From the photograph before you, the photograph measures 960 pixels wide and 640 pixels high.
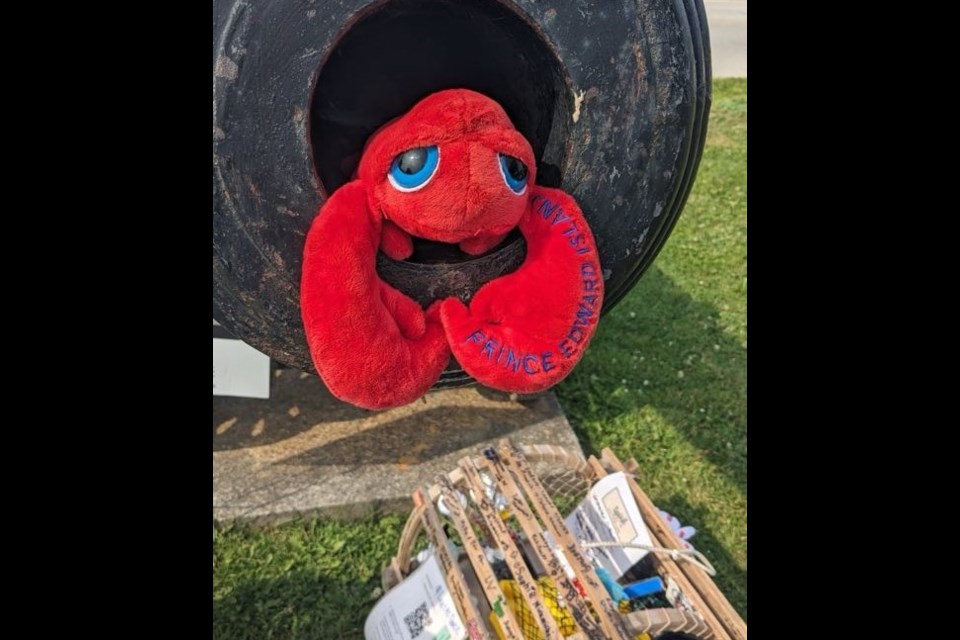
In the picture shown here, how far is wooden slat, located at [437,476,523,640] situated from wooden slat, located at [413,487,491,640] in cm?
4

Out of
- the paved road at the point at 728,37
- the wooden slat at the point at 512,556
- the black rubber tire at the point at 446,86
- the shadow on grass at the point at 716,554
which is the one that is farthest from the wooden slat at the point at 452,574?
the paved road at the point at 728,37

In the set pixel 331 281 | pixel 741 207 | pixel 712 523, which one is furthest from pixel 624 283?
pixel 741 207

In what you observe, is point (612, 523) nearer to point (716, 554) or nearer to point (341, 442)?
point (716, 554)

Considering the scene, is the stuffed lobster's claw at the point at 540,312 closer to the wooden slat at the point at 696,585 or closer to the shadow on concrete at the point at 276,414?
the wooden slat at the point at 696,585

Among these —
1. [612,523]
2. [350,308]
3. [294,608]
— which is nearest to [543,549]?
[612,523]

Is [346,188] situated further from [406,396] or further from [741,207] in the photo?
[741,207]

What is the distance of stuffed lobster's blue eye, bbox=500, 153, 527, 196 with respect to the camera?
1.36m

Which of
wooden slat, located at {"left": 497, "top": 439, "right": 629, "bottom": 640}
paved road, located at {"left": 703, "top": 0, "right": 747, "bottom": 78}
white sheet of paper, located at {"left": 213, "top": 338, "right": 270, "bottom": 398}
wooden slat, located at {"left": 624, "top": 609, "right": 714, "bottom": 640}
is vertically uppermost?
paved road, located at {"left": 703, "top": 0, "right": 747, "bottom": 78}

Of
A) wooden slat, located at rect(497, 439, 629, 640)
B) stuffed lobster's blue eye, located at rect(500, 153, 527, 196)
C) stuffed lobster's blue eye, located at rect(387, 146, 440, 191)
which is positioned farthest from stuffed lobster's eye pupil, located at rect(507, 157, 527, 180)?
wooden slat, located at rect(497, 439, 629, 640)

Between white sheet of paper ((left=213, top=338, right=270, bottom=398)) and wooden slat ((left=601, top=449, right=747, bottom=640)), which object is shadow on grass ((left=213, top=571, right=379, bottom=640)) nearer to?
white sheet of paper ((left=213, top=338, right=270, bottom=398))

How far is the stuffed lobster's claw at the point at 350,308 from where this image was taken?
53.7 inches

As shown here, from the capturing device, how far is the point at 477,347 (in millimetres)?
1460

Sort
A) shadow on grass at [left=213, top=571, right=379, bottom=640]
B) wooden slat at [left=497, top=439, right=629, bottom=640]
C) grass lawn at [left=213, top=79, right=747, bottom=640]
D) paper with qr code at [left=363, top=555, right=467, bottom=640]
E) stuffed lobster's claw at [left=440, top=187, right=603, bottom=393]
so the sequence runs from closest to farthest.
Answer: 1. stuffed lobster's claw at [left=440, top=187, right=603, bottom=393]
2. wooden slat at [left=497, top=439, right=629, bottom=640]
3. paper with qr code at [left=363, top=555, right=467, bottom=640]
4. shadow on grass at [left=213, top=571, right=379, bottom=640]
5. grass lawn at [left=213, top=79, right=747, bottom=640]

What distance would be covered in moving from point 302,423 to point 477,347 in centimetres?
170
